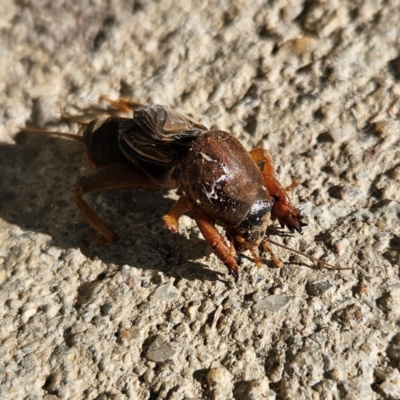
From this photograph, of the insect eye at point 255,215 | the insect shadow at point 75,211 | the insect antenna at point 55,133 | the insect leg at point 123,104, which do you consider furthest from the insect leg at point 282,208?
the insect antenna at point 55,133

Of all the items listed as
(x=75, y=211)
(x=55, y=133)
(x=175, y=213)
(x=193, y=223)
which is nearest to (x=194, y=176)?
(x=175, y=213)

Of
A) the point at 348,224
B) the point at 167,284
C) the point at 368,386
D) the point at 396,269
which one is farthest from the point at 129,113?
the point at 368,386

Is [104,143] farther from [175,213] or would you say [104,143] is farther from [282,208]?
[282,208]

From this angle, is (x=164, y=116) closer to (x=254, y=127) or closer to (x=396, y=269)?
(x=254, y=127)

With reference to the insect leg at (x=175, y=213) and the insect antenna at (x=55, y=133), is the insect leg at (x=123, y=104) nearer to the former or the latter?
the insect antenna at (x=55, y=133)

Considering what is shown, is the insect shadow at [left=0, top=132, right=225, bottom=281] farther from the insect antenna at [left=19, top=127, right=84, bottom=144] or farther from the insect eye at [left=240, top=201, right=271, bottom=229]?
the insect eye at [left=240, top=201, right=271, bottom=229]

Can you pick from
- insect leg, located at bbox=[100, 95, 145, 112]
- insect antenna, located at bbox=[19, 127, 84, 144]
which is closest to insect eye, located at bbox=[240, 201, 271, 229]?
insect leg, located at bbox=[100, 95, 145, 112]

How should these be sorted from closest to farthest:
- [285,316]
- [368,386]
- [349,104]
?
[368,386] → [285,316] → [349,104]
